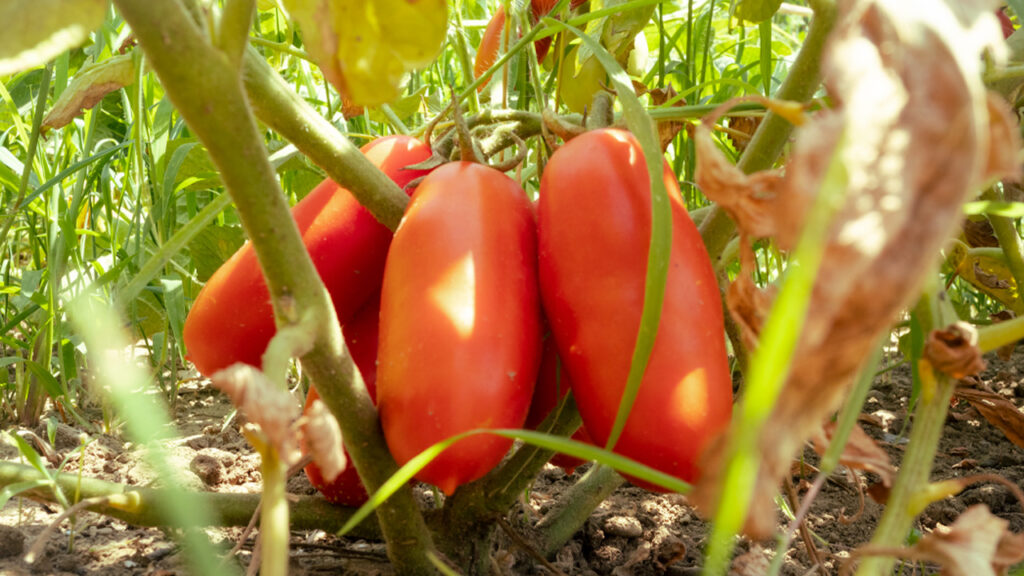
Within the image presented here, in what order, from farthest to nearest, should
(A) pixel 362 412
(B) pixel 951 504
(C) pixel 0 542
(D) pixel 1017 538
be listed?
(B) pixel 951 504, (C) pixel 0 542, (A) pixel 362 412, (D) pixel 1017 538

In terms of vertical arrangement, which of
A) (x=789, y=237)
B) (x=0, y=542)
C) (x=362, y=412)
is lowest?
(x=0, y=542)

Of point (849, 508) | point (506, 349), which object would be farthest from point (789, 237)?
point (849, 508)

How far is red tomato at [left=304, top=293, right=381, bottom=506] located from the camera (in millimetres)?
792

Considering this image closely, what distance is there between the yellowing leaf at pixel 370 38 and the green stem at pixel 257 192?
0.30 ft

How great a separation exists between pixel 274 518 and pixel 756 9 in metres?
0.75

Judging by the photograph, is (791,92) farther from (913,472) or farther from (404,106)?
(404,106)

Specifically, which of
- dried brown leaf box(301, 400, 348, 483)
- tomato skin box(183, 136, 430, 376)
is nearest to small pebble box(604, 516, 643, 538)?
tomato skin box(183, 136, 430, 376)

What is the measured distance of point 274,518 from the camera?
383 millimetres

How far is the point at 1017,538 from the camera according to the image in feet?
1.36

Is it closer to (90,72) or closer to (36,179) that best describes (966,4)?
(90,72)

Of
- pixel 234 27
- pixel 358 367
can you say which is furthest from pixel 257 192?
pixel 358 367

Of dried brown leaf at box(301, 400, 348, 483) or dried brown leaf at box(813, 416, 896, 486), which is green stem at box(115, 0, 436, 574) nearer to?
dried brown leaf at box(301, 400, 348, 483)

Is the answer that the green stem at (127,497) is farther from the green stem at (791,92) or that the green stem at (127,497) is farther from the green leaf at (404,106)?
the green leaf at (404,106)

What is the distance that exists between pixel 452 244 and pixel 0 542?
19.8 inches
